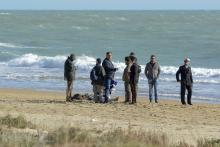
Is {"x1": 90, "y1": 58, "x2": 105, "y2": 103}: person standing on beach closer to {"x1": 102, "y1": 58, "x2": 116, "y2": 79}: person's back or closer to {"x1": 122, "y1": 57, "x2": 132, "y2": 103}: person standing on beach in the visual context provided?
{"x1": 102, "y1": 58, "x2": 116, "y2": 79}: person's back

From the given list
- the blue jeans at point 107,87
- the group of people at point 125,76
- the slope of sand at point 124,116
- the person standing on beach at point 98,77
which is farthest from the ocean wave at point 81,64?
the person standing on beach at point 98,77

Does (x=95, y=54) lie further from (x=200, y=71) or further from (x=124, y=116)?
(x=124, y=116)

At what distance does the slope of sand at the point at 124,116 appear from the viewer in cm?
1507

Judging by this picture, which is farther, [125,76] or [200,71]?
[200,71]

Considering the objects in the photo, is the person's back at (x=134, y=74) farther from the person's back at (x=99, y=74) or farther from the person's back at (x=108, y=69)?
the person's back at (x=99, y=74)

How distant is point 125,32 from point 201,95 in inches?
1793

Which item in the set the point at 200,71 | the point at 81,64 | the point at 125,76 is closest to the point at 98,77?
the point at 125,76

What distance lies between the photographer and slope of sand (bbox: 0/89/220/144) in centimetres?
1507

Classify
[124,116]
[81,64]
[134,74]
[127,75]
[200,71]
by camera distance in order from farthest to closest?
[81,64] → [200,71] → [127,75] → [134,74] → [124,116]

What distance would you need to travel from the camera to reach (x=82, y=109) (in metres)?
18.9

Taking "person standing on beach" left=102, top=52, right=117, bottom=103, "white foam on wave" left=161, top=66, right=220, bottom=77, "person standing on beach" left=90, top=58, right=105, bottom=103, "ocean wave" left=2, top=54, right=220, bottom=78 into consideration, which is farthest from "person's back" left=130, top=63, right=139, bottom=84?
"white foam on wave" left=161, top=66, right=220, bottom=77

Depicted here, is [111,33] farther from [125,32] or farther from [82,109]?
[82,109]

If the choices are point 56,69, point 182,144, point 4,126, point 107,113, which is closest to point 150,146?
point 182,144

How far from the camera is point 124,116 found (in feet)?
58.2
